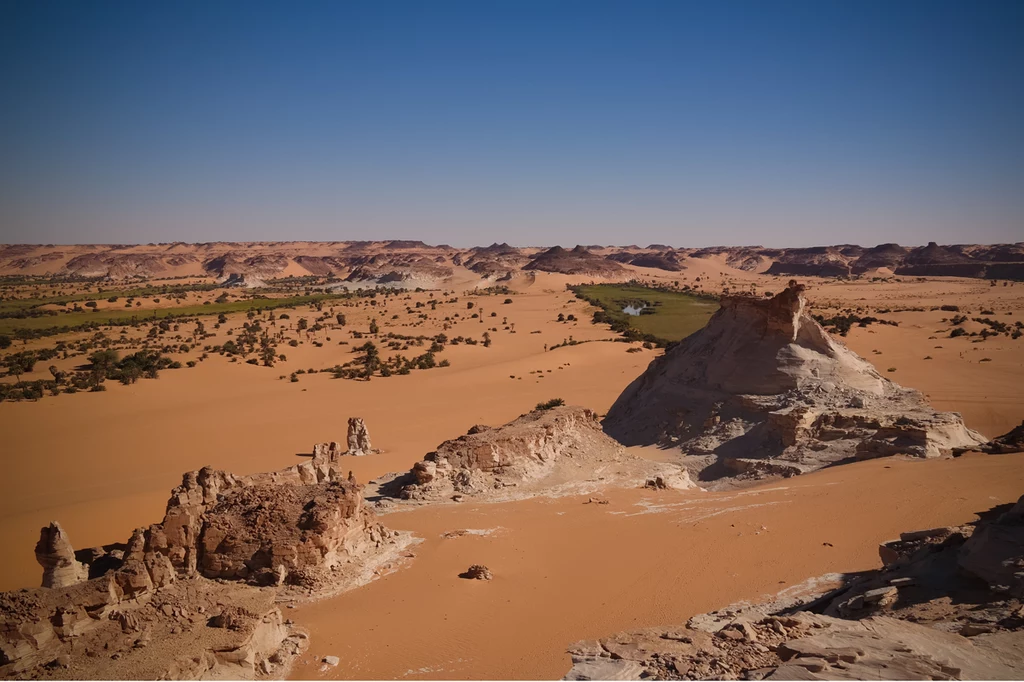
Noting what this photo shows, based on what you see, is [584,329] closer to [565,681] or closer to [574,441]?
[574,441]

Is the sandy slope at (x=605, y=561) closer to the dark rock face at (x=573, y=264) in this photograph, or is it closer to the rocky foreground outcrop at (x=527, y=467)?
the rocky foreground outcrop at (x=527, y=467)

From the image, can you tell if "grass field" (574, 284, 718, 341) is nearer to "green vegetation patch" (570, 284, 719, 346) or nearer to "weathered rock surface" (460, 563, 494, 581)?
"green vegetation patch" (570, 284, 719, 346)

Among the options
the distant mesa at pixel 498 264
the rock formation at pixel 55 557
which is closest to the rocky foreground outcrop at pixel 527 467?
the rock formation at pixel 55 557

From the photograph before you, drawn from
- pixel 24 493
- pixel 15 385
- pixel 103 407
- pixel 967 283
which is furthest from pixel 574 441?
pixel 967 283

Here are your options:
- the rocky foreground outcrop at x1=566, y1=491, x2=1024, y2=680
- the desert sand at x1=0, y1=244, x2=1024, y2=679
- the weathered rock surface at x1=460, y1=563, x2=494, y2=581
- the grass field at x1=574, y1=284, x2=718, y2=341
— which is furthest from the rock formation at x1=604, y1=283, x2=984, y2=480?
the grass field at x1=574, y1=284, x2=718, y2=341

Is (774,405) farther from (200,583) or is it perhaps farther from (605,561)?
(200,583)
